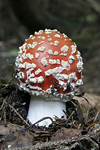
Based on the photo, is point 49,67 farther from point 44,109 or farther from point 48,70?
point 44,109

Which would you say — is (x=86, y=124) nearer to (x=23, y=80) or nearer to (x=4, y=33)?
(x=23, y=80)

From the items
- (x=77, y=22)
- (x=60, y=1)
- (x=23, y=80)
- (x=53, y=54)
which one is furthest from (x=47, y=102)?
(x=60, y=1)

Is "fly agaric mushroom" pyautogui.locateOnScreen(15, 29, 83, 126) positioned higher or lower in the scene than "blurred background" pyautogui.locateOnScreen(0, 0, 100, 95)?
lower

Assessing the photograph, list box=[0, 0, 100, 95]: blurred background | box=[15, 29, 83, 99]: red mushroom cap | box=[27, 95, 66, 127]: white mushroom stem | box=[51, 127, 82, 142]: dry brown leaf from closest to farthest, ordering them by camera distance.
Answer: box=[51, 127, 82, 142]: dry brown leaf < box=[15, 29, 83, 99]: red mushroom cap < box=[27, 95, 66, 127]: white mushroom stem < box=[0, 0, 100, 95]: blurred background

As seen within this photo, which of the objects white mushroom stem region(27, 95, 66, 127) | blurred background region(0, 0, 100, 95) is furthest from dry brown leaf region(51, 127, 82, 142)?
blurred background region(0, 0, 100, 95)

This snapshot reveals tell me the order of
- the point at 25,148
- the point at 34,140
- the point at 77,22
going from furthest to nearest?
the point at 77,22, the point at 34,140, the point at 25,148

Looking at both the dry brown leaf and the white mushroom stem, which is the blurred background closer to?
the white mushroom stem

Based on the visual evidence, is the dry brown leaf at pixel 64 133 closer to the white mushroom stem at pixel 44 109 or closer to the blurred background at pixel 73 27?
the white mushroom stem at pixel 44 109
